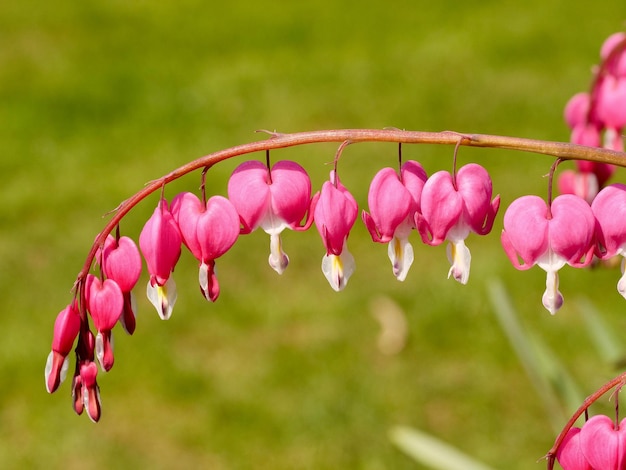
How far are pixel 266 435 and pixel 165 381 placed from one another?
14.6 inches

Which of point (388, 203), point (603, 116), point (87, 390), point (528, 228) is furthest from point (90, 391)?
point (603, 116)

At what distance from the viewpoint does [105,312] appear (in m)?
1.03

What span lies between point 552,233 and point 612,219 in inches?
2.2

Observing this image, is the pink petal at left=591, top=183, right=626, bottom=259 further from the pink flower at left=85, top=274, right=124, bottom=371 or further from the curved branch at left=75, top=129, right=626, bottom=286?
the pink flower at left=85, top=274, right=124, bottom=371

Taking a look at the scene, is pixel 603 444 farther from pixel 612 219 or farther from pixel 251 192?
pixel 251 192

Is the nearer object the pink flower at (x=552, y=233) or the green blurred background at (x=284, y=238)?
the pink flower at (x=552, y=233)

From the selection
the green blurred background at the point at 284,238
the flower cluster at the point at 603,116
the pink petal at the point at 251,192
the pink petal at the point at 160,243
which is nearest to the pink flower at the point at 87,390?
the pink petal at the point at 160,243

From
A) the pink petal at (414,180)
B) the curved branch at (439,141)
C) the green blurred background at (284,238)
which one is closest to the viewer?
the curved branch at (439,141)

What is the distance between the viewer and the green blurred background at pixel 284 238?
2869 mm

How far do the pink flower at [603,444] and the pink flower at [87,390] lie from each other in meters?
0.47

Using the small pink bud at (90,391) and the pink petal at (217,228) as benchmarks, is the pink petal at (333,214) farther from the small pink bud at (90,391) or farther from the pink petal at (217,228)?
the small pink bud at (90,391)

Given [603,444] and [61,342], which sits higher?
[61,342]

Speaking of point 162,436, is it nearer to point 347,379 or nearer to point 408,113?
point 347,379

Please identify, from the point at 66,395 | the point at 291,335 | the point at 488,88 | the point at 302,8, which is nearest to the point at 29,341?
the point at 66,395
